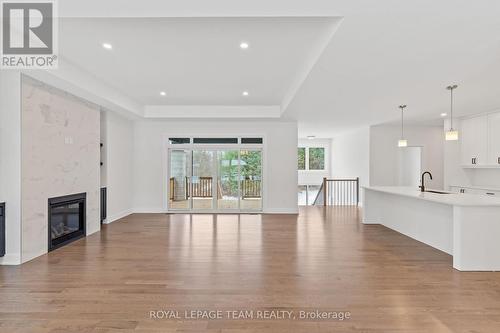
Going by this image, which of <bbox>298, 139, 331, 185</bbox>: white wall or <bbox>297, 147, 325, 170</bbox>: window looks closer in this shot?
<bbox>298, 139, 331, 185</bbox>: white wall

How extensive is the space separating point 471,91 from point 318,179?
963 cm

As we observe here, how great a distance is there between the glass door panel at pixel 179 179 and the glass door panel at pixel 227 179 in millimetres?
945

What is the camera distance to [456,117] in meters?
7.54

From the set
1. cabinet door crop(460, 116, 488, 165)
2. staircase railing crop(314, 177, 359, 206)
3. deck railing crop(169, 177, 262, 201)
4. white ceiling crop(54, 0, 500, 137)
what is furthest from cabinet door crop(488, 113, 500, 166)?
deck railing crop(169, 177, 262, 201)

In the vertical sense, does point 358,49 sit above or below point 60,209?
above

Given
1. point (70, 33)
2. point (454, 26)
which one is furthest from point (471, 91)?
point (70, 33)

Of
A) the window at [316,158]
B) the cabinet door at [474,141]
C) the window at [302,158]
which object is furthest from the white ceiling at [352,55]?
the window at [302,158]

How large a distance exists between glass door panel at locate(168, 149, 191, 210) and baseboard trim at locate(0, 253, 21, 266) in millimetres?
4641

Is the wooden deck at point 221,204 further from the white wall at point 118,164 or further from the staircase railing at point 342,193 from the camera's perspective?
the staircase railing at point 342,193

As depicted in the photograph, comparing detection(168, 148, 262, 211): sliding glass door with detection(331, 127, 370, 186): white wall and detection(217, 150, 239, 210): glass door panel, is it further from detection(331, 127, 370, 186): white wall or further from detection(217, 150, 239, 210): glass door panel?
detection(331, 127, 370, 186): white wall

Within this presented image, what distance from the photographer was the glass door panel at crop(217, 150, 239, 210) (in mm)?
8477

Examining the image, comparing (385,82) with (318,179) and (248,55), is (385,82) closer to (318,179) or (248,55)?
(248,55)

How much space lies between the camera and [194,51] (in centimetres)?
397

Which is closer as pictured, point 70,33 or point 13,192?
point 70,33
